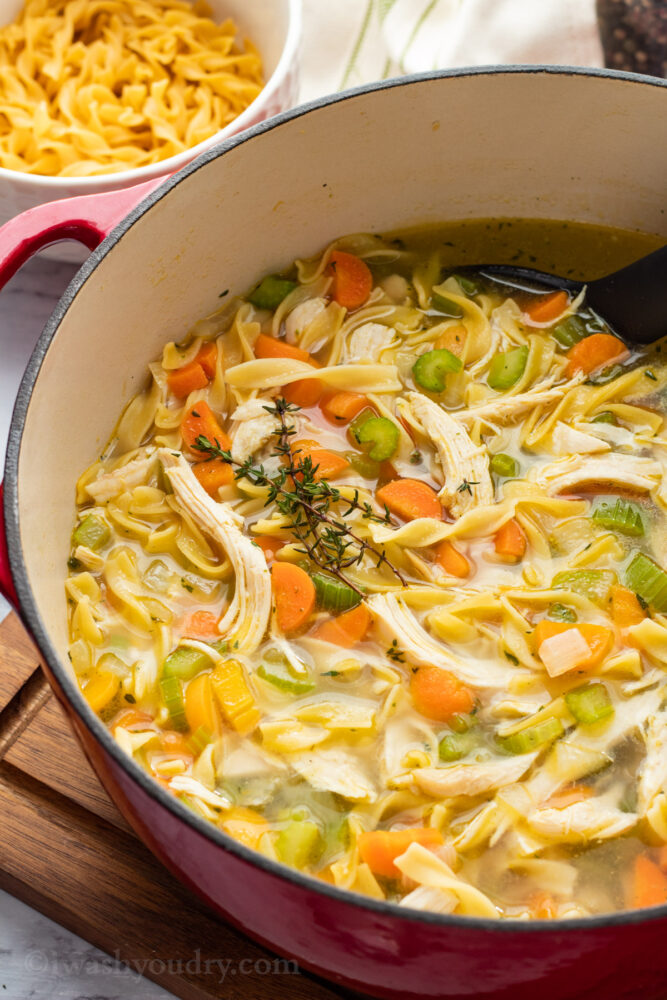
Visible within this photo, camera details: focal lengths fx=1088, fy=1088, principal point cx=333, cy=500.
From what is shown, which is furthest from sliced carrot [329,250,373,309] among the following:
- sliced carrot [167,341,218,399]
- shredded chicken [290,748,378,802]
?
shredded chicken [290,748,378,802]

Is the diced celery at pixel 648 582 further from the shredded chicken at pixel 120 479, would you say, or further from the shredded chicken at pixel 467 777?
the shredded chicken at pixel 120 479

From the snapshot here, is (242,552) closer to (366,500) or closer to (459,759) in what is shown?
(366,500)

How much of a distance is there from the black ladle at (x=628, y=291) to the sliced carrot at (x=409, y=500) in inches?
34.7

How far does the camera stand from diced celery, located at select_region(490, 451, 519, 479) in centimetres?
310

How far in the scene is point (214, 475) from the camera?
3074 mm

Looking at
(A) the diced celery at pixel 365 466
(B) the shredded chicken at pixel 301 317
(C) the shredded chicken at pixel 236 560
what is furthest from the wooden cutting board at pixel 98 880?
(B) the shredded chicken at pixel 301 317

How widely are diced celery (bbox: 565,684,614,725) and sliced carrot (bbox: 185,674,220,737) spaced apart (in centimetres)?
88

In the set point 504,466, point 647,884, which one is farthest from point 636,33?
point 647,884

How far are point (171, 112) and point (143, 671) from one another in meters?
2.30

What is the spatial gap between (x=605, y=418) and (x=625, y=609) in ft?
2.10

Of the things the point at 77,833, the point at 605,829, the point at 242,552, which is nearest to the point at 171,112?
the point at 242,552

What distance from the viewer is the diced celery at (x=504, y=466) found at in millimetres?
3104

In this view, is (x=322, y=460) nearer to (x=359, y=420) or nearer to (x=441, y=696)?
(x=359, y=420)

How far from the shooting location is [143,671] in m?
2.77
